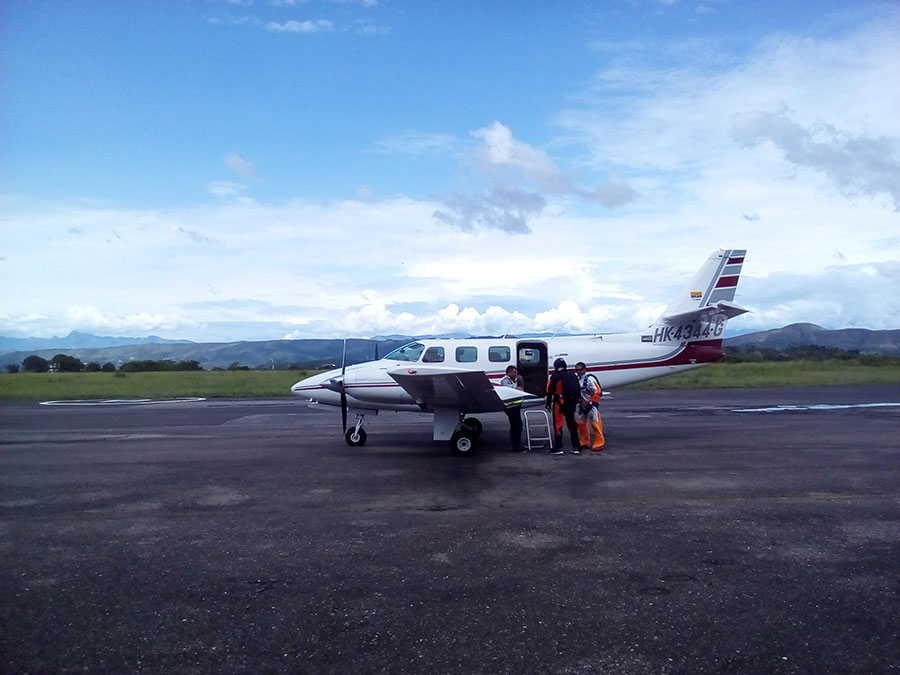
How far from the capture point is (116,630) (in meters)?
5.13

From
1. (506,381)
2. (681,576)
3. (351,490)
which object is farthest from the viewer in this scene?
(506,381)

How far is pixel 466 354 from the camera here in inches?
599

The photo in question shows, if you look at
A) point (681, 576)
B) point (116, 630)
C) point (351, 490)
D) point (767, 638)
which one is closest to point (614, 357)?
point (351, 490)

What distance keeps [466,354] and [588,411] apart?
10.3ft

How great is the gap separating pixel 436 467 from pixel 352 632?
719 centimetres

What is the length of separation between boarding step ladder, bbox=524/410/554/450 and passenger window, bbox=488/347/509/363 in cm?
142

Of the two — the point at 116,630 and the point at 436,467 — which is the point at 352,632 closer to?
the point at 116,630

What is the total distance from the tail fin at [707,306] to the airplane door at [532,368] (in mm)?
3137

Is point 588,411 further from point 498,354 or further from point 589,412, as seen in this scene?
point 498,354

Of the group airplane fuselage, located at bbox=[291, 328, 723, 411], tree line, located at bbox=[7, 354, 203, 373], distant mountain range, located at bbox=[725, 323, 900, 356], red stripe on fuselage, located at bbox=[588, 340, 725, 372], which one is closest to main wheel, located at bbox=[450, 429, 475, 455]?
airplane fuselage, located at bbox=[291, 328, 723, 411]

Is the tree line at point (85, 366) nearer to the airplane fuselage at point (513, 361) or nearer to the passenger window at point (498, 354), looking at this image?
the airplane fuselage at point (513, 361)

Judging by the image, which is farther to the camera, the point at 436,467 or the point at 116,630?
the point at 436,467

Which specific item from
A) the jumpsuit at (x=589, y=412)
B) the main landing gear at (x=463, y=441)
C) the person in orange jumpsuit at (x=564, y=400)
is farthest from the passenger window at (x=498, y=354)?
the main landing gear at (x=463, y=441)

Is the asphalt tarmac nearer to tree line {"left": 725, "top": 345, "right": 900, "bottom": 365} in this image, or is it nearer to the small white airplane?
the small white airplane
